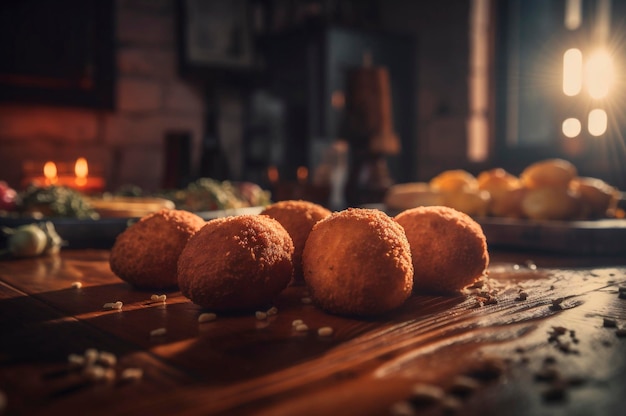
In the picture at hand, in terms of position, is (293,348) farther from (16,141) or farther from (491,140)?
(491,140)

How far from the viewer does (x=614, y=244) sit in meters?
1.46

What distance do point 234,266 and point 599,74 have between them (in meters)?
3.29

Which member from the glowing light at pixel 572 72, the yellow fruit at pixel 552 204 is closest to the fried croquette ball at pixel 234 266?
the yellow fruit at pixel 552 204

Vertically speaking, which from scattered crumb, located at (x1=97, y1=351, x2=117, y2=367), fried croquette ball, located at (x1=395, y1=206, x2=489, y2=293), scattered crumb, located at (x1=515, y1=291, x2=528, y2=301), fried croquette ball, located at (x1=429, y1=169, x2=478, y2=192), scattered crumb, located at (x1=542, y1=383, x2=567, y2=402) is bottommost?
scattered crumb, located at (x1=515, y1=291, x2=528, y2=301)

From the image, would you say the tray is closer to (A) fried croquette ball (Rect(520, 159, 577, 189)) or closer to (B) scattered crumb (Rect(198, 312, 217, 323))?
(A) fried croquette ball (Rect(520, 159, 577, 189))

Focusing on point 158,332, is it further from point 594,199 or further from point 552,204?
point 594,199

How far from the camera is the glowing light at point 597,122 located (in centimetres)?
336

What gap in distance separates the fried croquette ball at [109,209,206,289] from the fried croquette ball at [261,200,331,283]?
0.53 feet

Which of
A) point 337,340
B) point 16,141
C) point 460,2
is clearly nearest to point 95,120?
Answer: point 16,141

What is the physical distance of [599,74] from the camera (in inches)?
134

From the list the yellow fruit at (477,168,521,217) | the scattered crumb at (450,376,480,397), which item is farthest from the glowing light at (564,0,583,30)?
the scattered crumb at (450,376,480,397)

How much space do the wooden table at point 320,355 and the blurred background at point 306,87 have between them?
1.75 m

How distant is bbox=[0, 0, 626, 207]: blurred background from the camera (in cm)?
338

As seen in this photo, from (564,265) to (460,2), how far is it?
11.6 feet
